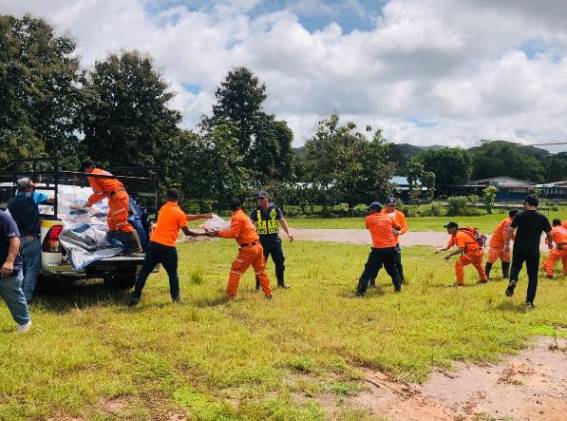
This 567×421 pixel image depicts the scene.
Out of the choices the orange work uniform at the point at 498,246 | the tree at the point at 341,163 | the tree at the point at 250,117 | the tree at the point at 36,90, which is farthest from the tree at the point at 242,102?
the orange work uniform at the point at 498,246

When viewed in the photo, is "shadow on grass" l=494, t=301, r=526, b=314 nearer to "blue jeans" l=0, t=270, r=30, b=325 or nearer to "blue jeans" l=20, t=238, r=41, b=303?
"blue jeans" l=0, t=270, r=30, b=325

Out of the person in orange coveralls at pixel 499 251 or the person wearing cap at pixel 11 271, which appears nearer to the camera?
the person wearing cap at pixel 11 271

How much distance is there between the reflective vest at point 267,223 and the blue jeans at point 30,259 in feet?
12.2

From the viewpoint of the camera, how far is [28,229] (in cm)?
761

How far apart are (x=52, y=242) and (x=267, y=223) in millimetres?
3704

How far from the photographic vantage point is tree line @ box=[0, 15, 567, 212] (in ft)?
94.1

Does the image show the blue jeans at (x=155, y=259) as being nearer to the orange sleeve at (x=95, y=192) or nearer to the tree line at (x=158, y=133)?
the orange sleeve at (x=95, y=192)

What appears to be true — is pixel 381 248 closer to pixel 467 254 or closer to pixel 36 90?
pixel 467 254

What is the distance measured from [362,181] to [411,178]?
20601mm

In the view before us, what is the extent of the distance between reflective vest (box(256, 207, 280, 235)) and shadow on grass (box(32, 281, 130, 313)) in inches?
100

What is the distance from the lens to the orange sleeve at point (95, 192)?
8.84 meters

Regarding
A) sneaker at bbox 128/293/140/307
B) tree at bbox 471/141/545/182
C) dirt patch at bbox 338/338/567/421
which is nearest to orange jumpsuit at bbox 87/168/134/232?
sneaker at bbox 128/293/140/307

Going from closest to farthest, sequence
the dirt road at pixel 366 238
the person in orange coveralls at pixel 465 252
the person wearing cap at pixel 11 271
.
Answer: the person wearing cap at pixel 11 271
the person in orange coveralls at pixel 465 252
the dirt road at pixel 366 238

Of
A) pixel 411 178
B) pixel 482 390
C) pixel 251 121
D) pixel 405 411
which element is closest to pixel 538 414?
pixel 482 390
